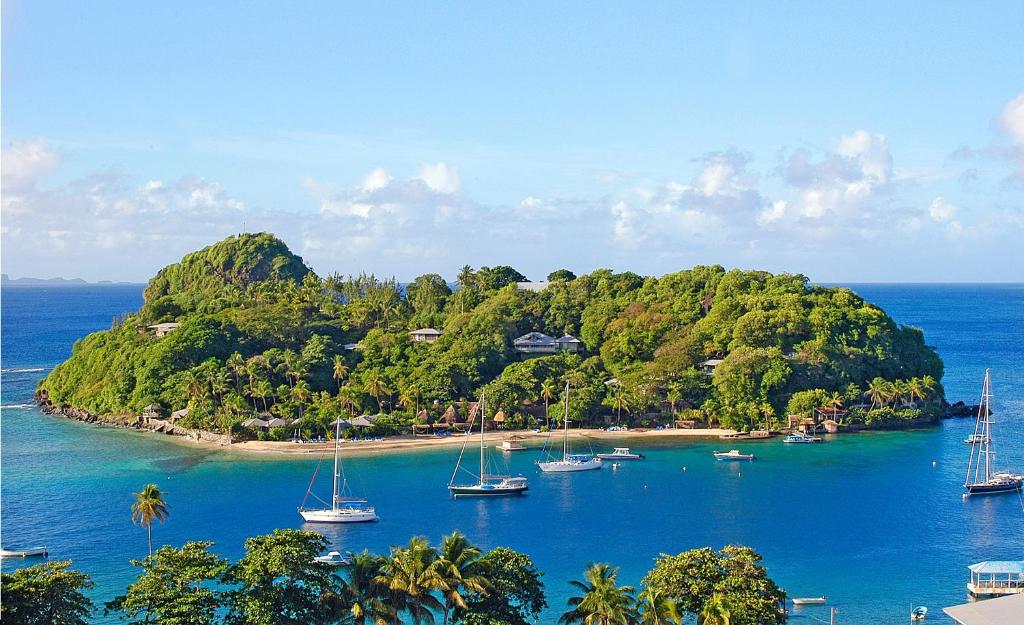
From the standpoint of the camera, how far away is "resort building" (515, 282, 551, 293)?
10550cm

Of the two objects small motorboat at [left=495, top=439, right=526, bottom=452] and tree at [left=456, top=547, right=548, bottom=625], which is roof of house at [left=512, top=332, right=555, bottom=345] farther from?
tree at [left=456, top=547, right=548, bottom=625]

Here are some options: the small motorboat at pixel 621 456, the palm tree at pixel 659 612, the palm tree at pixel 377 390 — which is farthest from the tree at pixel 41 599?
the palm tree at pixel 377 390

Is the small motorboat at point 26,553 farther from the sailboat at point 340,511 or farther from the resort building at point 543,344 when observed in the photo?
the resort building at point 543,344

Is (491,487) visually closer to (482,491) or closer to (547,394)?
(482,491)

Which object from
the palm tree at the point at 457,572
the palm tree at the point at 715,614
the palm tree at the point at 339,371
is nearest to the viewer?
the palm tree at the point at 715,614

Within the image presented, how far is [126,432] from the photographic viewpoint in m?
75.9

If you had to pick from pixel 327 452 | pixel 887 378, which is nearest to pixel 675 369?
pixel 887 378

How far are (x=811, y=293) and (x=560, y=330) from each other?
999 inches

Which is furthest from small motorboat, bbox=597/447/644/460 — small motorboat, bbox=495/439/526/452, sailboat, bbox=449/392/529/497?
sailboat, bbox=449/392/529/497

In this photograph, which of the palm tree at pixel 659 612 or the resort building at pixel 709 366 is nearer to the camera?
the palm tree at pixel 659 612

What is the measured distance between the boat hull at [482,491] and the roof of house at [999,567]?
25814 millimetres

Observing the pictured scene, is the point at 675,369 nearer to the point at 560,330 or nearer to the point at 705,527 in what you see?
the point at 560,330

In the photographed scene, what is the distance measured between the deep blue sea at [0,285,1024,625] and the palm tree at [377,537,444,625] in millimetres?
9578

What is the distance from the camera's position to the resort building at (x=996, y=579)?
130 feet
